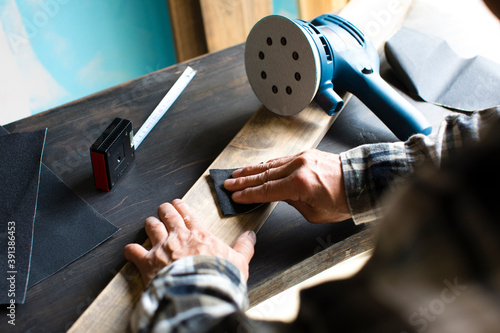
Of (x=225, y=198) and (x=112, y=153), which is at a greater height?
(x=112, y=153)

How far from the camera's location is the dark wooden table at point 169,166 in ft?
2.66

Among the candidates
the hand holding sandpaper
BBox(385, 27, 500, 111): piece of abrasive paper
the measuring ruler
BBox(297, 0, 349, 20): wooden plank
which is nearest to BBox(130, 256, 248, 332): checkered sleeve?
the hand holding sandpaper

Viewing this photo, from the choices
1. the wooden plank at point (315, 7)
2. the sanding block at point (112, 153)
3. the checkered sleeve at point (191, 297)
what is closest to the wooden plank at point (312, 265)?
the checkered sleeve at point (191, 297)

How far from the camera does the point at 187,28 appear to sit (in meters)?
2.11

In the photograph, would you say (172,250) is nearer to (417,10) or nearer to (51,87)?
(417,10)

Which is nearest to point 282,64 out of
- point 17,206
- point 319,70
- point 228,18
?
point 319,70

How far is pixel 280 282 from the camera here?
2.77 ft

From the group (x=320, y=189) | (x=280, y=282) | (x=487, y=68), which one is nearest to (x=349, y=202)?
(x=320, y=189)

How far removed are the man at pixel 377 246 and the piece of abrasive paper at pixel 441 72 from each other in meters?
0.28

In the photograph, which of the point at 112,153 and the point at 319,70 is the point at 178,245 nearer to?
the point at 112,153

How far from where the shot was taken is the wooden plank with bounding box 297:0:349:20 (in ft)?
7.31

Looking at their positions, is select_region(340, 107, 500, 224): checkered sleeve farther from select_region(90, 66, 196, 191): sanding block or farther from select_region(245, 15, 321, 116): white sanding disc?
select_region(90, 66, 196, 191): sanding block

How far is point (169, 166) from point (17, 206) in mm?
320

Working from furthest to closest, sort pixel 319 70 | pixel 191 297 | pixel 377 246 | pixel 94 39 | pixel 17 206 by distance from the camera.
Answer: pixel 94 39
pixel 319 70
pixel 17 206
pixel 191 297
pixel 377 246
